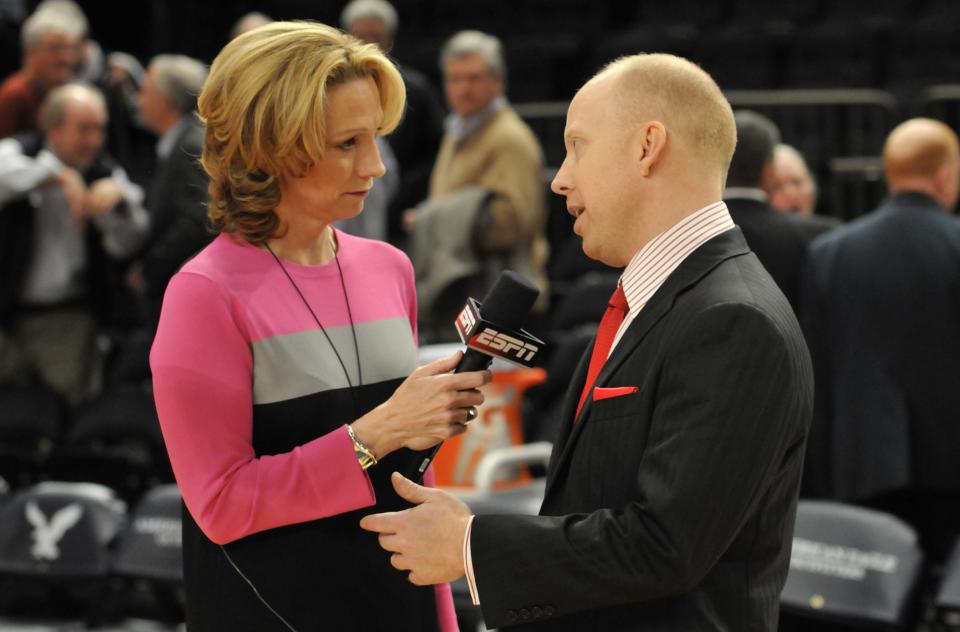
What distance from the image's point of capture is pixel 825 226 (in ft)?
16.9

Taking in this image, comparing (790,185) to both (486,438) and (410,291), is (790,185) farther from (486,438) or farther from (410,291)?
(410,291)

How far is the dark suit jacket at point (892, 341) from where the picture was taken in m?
4.73

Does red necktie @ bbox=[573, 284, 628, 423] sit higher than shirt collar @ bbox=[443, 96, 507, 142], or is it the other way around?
red necktie @ bbox=[573, 284, 628, 423]

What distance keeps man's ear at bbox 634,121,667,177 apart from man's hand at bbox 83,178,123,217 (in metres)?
4.78

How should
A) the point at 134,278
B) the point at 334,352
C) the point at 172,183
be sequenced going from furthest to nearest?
1. the point at 134,278
2. the point at 172,183
3. the point at 334,352

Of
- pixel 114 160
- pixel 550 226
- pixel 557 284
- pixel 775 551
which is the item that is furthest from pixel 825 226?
pixel 114 160

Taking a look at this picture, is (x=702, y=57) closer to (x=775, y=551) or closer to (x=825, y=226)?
(x=825, y=226)

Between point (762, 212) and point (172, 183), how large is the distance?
8.03ft

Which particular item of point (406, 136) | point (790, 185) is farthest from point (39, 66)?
point (790, 185)

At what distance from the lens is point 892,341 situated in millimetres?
4766

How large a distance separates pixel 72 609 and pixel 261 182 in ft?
13.8

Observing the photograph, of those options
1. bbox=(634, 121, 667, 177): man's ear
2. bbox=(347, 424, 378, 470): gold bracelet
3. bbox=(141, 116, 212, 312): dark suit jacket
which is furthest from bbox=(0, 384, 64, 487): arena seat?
bbox=(634, 121, 667, 177): man's ear

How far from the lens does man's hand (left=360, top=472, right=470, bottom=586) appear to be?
1879 mm

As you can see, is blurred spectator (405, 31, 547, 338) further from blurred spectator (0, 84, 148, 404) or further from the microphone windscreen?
the microphone windscreen
